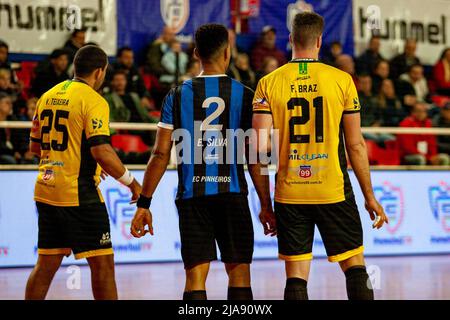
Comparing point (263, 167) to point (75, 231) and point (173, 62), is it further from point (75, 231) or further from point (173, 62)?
point (173, 62)

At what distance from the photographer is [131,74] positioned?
39.7 feet

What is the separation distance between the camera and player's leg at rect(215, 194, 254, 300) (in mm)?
5227

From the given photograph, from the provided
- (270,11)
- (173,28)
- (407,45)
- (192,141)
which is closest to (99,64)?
(192,141)

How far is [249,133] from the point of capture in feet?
17.6

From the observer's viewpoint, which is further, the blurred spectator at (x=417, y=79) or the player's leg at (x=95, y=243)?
the blurred spectator at (x=417, y=79)

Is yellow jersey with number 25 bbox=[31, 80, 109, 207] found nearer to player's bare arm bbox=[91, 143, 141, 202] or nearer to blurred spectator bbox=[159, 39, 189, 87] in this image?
player's bare arm bbox=[91, 143, 141, 202]

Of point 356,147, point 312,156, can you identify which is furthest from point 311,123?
point 356,147

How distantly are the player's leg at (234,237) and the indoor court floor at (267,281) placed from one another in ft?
7.45

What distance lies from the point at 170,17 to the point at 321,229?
8.46 meters

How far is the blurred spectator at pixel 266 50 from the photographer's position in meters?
13.5

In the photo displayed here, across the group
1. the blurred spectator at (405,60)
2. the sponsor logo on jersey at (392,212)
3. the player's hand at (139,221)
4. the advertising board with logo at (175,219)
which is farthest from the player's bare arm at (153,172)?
the blurred spectator at (405,60)

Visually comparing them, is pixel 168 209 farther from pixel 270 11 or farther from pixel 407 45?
pixel 407 45

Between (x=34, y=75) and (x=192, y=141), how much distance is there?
6.42 meters

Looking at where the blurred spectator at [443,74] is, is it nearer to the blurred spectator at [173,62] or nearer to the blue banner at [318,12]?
the blue banner at [318,12]
